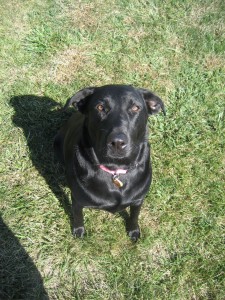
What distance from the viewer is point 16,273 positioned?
3.56 m

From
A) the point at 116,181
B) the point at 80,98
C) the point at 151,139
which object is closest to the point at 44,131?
the point at 151,139

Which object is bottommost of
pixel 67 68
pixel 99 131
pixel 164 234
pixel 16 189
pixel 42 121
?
pixel 164 234

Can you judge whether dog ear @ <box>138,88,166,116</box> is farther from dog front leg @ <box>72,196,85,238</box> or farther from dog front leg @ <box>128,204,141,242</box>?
dog front leg @ <box>72,196,85,238</box>

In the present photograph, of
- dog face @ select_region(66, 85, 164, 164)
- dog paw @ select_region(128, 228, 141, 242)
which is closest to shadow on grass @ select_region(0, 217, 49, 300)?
dog paw @ select_region(128, 228, 141, 242)

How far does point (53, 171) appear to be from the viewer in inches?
162

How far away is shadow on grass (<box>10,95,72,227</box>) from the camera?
13.4ft

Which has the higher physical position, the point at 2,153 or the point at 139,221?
the point at 2,153

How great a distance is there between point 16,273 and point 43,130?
1.63 metres

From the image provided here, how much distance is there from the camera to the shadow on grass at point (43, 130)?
4.08 meters

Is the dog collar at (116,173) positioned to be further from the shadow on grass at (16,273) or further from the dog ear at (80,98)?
the shadow on grass at (16,273)

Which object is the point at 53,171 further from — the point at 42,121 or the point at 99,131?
the point at 99,131

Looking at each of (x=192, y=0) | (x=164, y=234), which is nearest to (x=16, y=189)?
(x=164, y=234)

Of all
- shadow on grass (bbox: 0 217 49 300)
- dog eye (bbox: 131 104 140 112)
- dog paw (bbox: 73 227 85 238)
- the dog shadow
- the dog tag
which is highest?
dog eye (bbox: 131 104 140 112)

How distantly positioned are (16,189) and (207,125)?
92.4 inches
